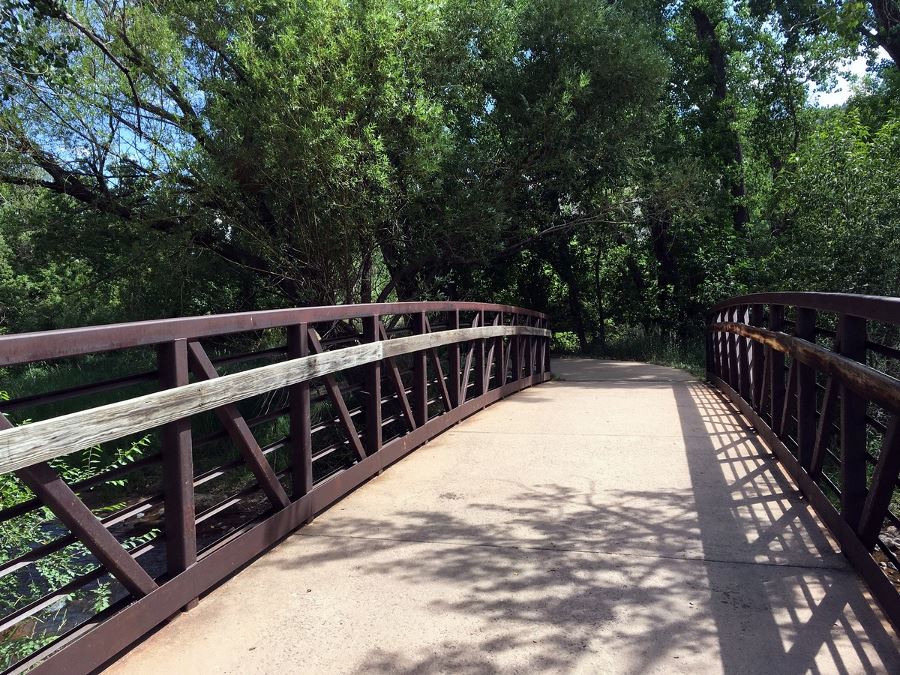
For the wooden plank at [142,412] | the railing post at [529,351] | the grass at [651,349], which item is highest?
the wooden plank at [142,412]

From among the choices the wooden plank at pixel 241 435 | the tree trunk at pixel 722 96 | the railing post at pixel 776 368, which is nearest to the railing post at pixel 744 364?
the railing post at pixel 776 368

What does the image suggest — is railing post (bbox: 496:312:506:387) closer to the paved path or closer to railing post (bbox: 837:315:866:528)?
the paved path

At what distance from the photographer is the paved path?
8.27 ft

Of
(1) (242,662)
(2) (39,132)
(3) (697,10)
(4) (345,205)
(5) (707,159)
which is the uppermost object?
(3) (697,10)

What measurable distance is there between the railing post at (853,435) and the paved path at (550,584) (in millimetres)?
266

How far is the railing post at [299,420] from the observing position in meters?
3.80

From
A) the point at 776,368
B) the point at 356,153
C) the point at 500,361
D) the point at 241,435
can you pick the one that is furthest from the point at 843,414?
the point at 356,153

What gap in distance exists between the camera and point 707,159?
57.4 ft

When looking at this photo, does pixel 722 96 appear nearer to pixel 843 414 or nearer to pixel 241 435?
pixel 843 414

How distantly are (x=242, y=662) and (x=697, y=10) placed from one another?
1871 cm

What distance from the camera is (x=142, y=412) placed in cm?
253

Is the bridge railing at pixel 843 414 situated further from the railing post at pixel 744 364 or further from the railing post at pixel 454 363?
the railing post at pixel 454 363

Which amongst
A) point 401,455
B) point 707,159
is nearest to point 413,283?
point 401,455

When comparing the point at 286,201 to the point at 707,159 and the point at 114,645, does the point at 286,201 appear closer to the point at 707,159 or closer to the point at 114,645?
the point at 114,645
